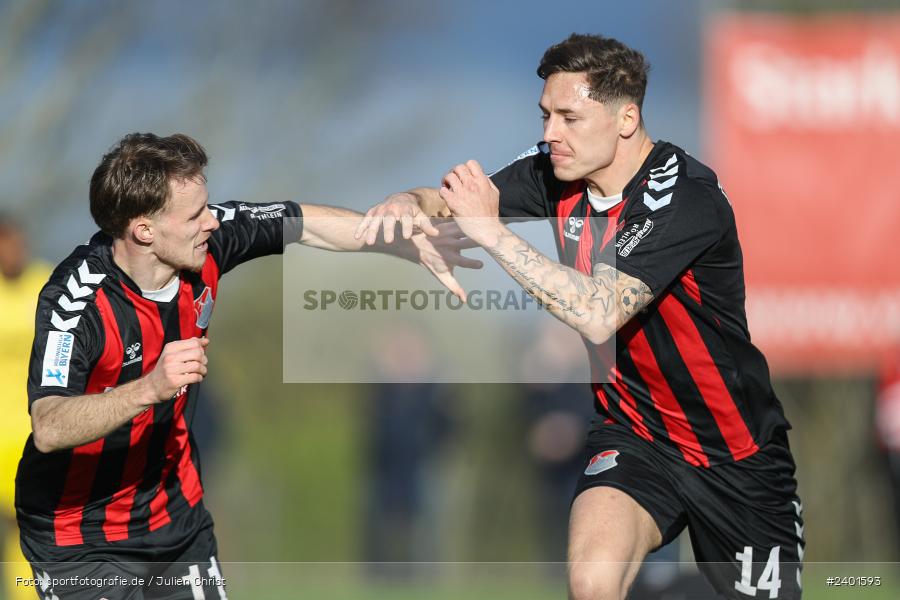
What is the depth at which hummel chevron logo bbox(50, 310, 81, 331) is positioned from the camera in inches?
160

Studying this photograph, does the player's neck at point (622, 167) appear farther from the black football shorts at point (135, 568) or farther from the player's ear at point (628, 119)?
the black football shorts at point (135, 568)

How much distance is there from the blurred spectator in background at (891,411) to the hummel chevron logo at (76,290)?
Result: 22.1ft

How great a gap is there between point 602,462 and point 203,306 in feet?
5.87

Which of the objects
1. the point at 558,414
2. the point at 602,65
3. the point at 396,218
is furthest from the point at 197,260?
the point at 558,414

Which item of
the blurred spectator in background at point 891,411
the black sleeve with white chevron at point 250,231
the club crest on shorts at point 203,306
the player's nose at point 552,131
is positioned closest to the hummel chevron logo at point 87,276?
the club crest on shorts at point 203,306

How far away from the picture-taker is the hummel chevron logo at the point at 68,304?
13.5ft

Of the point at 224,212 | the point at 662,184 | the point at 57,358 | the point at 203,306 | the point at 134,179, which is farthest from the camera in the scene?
the point at 224,212

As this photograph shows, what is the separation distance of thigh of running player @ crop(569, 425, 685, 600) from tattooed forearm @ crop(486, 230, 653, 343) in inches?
25.1

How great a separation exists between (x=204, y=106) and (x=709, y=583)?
8.63m

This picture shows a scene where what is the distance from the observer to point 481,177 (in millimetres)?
4406

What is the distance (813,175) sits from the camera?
28.5 feet

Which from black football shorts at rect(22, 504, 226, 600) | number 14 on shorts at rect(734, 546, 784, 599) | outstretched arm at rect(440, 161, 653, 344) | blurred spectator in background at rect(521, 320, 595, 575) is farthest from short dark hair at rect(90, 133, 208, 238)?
blurred spectator in background at rect(521, 320, 595, 575)

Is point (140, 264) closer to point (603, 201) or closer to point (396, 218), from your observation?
point (396, 218)

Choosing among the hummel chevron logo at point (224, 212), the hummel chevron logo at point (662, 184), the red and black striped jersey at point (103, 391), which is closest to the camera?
the red and black striped jersey at point (103, 391)
